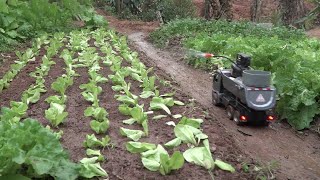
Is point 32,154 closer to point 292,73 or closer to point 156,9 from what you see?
point 292,73

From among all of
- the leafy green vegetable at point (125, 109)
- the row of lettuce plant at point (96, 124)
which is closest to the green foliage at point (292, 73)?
the row of lettuce plant at point (96, 124)

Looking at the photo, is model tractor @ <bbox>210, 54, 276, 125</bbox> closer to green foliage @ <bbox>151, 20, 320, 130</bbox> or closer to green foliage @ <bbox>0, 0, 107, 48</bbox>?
green foliage @ <bbox>151, 20, 320, 130</bbox>

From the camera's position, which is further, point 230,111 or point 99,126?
point 230,111

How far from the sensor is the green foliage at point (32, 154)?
2588 mm

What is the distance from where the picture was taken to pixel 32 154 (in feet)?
8.78

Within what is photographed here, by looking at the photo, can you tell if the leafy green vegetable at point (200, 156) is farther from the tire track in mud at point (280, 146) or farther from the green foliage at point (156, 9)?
the green foliage at point (156, 9)

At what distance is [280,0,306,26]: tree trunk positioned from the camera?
51.2ft

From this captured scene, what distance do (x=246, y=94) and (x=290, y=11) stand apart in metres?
11.4

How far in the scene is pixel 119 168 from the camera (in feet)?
10.3

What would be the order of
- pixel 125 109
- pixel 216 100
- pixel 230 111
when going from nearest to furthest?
1. pixel 125 109
2. pixel 230 111
3. pixel 216 100

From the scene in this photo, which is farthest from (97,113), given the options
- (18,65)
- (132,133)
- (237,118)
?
(18,65)

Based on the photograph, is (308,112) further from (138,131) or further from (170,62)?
(170,62)

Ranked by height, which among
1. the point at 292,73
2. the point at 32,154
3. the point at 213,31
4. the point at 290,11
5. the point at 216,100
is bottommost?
the point at 213,31

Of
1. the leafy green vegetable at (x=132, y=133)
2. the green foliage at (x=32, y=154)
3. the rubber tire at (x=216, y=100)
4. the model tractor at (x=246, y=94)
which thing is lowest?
the rubber tire at (x=216, y=100)
